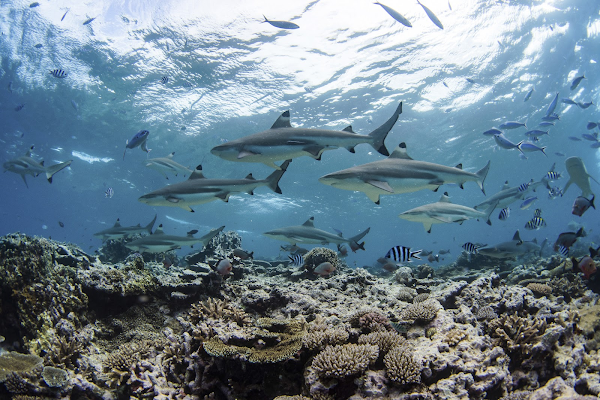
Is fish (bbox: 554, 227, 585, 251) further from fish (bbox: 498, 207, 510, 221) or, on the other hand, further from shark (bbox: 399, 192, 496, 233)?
shark (bbox: 399, 192, 496, 233)

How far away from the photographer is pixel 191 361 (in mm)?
3703

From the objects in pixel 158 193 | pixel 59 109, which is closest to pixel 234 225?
pixel 59 109

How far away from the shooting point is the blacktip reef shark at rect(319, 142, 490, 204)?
5.02 m

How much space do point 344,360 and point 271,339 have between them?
1108mm

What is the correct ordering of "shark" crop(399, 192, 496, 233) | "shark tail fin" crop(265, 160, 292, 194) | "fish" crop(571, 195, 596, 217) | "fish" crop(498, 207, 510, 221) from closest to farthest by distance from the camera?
"shark tail fin" crop(265, 160, 292, 194) < "shark" crop(399, 192, 496, 233) < "fish" crop(571, 195, 596, 217) < "fish" crop(498, 207, 510, 221)

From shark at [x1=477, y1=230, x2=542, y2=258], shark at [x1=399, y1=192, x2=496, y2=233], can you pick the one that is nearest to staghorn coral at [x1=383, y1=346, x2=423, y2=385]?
shark at [x1=399, y1=192, x2=496, y2=233]

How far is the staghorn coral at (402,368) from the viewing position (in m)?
2.87

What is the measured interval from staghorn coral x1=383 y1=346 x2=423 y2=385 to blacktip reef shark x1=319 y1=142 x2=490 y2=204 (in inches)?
105

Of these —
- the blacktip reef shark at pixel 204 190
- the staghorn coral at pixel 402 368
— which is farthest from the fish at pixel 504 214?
the staghorn coral at pixel 402 368

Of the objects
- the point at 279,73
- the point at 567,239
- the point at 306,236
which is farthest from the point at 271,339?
the point at 279,73

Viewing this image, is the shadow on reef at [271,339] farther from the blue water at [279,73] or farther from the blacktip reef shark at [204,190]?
the blue water at [279,73]

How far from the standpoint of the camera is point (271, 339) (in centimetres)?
363

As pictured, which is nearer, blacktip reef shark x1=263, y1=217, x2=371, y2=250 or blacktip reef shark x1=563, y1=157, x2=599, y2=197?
blacktip reef shark x1=263, y1=217, x2=371, y2=250

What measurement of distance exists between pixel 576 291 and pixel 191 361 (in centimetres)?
892
